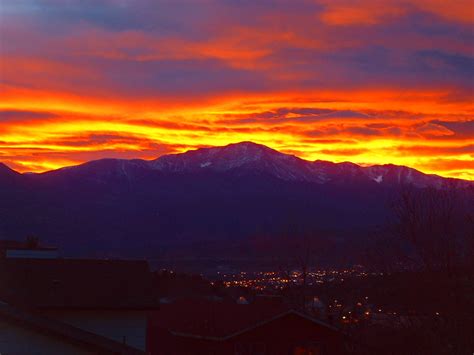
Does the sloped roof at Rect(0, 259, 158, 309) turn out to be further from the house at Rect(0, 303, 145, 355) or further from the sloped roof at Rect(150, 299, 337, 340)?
the house at Rect(0, 303, 145, 355)

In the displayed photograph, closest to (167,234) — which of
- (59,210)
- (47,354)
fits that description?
(59,210)

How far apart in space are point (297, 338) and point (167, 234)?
105746mm

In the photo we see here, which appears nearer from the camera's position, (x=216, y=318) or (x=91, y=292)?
(x=91, y=292)

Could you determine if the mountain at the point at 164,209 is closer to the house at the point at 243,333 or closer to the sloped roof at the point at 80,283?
the house at the point at 243,333

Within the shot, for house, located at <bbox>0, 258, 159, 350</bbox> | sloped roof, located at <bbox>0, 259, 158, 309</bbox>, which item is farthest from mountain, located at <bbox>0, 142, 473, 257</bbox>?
house, located at <bbox>0, 258, 159, 350</bbox>

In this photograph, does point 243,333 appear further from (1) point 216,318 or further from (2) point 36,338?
(2) point 36,338

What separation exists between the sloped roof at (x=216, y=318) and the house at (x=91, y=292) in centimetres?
209

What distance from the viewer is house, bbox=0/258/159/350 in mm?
26578

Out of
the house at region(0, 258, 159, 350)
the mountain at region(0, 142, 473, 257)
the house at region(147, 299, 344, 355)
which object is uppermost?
the mountain at region(0, 142, 473, 257)

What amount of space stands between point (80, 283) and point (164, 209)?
132841mm

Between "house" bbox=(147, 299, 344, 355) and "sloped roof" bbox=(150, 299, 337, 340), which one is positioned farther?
"sloped roof" bbox=(150, 299, 337, 340)

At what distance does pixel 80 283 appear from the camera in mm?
28047

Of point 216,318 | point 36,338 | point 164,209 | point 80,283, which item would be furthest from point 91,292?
point 164,209

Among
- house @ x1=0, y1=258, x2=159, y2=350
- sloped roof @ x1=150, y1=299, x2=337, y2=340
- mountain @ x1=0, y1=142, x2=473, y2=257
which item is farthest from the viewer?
mountain @ x1=0, y1=142, x2=473, y2=257
